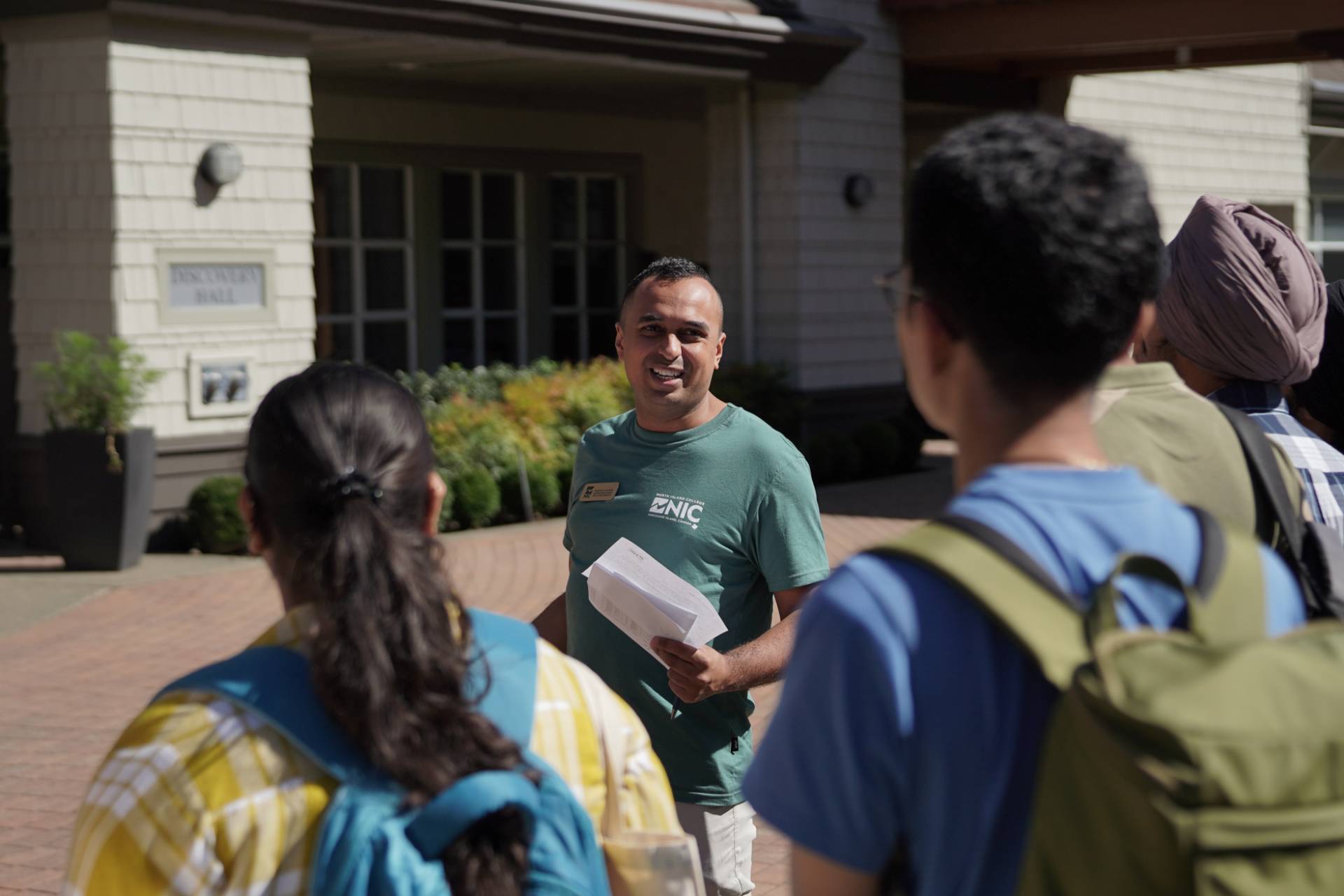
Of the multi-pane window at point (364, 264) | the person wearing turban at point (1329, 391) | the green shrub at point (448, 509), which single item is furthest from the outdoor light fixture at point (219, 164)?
the person wearing turban at point (1329, 391)

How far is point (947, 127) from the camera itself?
63.5 feet

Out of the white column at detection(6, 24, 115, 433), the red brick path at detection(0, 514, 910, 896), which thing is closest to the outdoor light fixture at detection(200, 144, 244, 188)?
the white column at detection(6, 24, 115, 433)

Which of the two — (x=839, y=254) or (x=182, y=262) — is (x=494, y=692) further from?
(x=839, y=254)

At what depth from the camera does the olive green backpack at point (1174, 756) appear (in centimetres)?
140

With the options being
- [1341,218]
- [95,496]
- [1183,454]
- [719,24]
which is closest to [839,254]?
[719,24]

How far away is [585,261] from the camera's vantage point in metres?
17.9

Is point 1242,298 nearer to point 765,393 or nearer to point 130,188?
point 130,188

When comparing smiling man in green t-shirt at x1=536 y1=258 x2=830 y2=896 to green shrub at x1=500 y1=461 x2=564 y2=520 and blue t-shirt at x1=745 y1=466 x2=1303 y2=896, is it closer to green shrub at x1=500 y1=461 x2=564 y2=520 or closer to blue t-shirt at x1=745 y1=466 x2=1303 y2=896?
blue t-shirt at x1=745 y1=466 x2=1303 y2=896

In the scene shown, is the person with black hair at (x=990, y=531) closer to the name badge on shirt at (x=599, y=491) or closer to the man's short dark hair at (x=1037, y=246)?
the man's short dark hair at (x=1037, y=246)

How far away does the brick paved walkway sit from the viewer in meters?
5.88

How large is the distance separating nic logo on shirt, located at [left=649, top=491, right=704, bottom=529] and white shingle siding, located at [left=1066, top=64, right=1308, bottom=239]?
16477 millimetres

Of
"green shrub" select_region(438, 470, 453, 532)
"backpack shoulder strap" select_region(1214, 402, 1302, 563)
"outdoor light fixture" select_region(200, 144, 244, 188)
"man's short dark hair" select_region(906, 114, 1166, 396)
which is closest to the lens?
"man's short dark hair" select_region(906, 114, 1166, 396)

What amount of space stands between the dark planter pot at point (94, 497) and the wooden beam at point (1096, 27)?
9457mm

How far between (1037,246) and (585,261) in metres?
16.4
